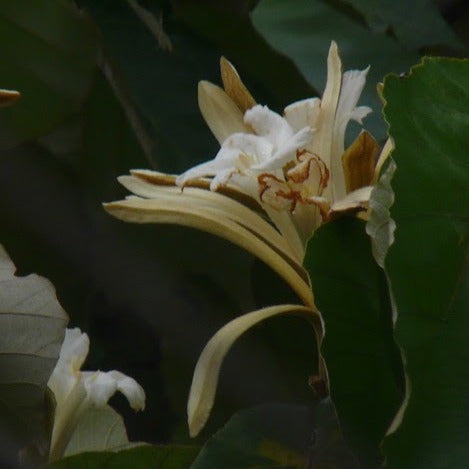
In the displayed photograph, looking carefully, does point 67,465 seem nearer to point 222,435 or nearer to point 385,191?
point 222,435

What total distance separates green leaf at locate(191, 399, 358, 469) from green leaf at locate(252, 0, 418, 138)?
0.27 metres

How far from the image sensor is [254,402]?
2.10 feet

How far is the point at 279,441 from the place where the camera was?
1.53ft

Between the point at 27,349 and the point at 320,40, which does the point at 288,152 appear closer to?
the point at 27,349

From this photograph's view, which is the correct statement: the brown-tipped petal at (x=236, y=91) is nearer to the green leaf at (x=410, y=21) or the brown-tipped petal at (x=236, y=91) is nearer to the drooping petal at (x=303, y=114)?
the drooping petal at (x=303, y=114)

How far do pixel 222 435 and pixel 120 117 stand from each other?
15.8 inches

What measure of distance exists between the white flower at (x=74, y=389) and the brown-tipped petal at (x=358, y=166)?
16 cm

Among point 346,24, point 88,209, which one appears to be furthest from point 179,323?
point 346,24

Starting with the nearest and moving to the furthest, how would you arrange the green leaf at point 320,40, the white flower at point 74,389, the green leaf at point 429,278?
the green leaf at point 429,278
the white flower at point 74,389
the green leaf at point 320,40

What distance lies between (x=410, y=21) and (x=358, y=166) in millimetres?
270

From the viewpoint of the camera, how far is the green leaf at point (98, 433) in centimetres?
54

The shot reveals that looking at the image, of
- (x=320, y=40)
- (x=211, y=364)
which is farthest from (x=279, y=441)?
(x=320, y=40)

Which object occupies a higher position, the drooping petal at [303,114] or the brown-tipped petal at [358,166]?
the drooping petal at [303,114]

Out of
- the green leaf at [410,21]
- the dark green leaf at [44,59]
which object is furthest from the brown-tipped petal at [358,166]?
the dark green leaf at [44,59]
